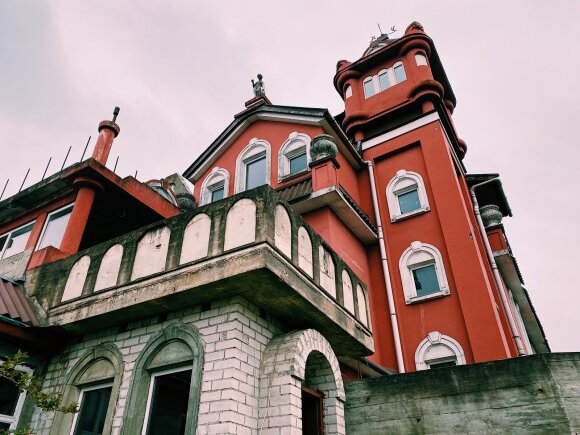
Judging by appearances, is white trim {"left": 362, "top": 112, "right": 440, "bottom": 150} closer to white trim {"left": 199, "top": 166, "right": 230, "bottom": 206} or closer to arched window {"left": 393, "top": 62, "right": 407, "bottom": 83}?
arched window {"left": 393, "top": 62, "right": 407, "bottom": 83}

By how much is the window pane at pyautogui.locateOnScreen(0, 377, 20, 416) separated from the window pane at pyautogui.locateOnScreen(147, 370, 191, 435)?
2.76 m

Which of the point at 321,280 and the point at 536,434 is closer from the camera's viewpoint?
the point at 536,434

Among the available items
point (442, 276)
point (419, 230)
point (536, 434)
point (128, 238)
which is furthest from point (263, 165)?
point (536, 434)

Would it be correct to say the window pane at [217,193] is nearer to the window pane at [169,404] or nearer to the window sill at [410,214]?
the window sill at [410,214]

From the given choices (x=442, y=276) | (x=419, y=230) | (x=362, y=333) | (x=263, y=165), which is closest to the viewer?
(x=362, y=333)

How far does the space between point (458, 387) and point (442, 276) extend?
241 inches

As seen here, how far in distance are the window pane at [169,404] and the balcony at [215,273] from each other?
40.1 inches

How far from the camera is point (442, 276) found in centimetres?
1291

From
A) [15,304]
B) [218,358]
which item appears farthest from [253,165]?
[218,358]

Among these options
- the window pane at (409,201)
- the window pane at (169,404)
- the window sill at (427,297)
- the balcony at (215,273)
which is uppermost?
the window pane at (409,201)

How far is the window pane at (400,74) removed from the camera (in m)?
18.2

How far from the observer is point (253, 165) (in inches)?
625

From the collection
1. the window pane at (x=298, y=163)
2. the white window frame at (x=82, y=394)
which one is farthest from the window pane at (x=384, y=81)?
the white window frame at (x=82, y=394)

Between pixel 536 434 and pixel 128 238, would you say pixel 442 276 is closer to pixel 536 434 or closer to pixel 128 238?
pixel 536 434
